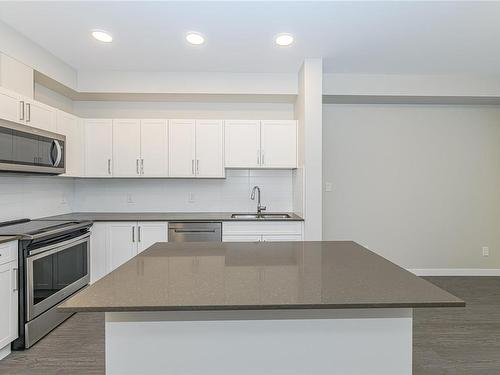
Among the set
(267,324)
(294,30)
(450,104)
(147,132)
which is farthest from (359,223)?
(267,324)

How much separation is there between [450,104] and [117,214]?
4732 millimetres

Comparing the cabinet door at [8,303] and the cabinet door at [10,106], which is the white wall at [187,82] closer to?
the cabinet door at [10,106]

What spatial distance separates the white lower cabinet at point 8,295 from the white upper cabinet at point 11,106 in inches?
40.4

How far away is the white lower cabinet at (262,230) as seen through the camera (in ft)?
11.7

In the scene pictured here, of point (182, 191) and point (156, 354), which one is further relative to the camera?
point (182, 191)

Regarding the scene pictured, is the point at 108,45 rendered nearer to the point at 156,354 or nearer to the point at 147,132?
the point at 147,132

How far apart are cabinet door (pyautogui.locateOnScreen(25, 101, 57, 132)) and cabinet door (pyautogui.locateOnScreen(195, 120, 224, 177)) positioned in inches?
59.4

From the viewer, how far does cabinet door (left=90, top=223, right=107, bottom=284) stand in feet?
11.8

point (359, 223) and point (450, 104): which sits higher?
point (450, 104)

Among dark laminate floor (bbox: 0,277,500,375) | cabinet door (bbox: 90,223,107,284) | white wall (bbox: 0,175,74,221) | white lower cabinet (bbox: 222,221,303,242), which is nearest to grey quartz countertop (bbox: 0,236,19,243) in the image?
white wall (bbox: 0,175,74,221)

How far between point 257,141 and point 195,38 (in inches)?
54.6

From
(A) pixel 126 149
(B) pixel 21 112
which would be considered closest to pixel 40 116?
(B) pixel 21 112

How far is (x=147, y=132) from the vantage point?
12.8 feet

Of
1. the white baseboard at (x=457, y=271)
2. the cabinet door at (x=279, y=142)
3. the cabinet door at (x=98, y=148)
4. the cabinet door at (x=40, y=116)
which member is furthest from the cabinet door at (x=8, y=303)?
the white baseboard at (x=457, y=271)
